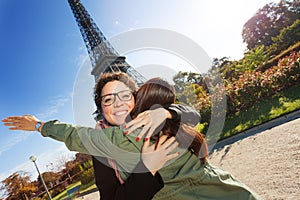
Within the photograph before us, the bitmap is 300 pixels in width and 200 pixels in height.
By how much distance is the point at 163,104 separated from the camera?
135cm

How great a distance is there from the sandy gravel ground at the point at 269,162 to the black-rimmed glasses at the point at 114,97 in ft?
8.66

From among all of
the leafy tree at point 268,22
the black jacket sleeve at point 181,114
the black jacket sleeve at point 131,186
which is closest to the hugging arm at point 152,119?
the black jacket sleeve at point 181,114

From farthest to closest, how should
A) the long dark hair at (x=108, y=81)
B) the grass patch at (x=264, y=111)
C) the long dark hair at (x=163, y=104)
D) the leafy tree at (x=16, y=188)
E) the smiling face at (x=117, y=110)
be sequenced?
the leafy tree at (x=16, y=188), the grass patch at (x=264, y=111), the long dark hair at (x=108, y=81), the smiling face at (x=117, y=110), the long dark hair at (x=163, y=104)

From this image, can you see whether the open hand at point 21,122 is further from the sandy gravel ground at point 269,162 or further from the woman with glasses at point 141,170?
the sandy gravel ground at point 269,162

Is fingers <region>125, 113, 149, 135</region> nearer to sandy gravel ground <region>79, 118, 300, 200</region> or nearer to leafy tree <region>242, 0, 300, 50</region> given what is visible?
sandy gravel ground <region>79, 118, 300, 200</region>

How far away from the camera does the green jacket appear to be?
44.0 inches

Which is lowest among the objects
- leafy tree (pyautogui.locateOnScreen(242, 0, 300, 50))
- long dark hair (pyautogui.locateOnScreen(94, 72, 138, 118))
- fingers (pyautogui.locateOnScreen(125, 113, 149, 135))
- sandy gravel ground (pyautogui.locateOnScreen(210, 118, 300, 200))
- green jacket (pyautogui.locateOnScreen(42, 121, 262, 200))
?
sandy gravel ground (pyautogui.locateOnScreen(210, 118, 300, 200))

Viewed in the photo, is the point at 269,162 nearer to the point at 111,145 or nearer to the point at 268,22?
the point at 111,145

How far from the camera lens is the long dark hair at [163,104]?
1.29 m

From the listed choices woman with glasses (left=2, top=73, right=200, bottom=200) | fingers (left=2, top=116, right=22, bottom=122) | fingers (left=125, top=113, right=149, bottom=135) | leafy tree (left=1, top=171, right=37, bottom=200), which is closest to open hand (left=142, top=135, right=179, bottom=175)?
woman with glasses (left=2, top=73, right=200, bottom=200)

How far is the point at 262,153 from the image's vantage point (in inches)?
179

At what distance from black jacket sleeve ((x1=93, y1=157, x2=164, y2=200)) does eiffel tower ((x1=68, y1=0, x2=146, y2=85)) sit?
827 inches

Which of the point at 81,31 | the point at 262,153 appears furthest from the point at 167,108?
the point at 81,31

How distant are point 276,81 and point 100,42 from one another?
20.4 meters
